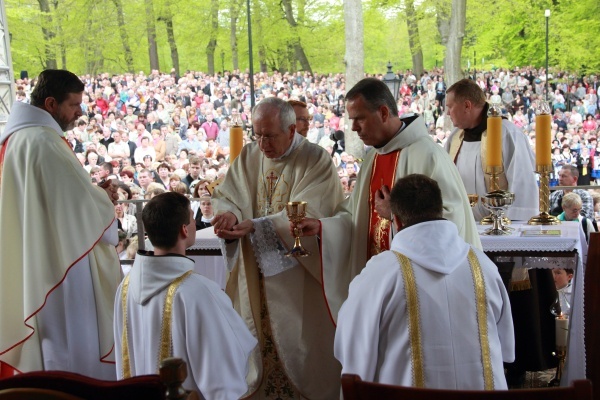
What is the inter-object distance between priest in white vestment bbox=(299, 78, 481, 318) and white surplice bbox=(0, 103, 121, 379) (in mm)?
977

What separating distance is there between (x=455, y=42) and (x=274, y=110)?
1090 cm

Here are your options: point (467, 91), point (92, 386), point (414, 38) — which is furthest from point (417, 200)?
point (414, 38)

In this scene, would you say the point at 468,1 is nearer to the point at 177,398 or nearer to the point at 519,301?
the point at 519,301

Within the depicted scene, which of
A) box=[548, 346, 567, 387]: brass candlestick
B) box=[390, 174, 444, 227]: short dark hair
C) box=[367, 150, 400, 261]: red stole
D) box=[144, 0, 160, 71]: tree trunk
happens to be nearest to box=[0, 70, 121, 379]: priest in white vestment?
box=[367, 150, 400, 261]: red stole

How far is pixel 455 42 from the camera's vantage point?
44.2ft

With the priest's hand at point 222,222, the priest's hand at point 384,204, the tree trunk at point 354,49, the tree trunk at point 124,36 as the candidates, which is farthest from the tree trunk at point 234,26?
the priest's hand at point 384,204

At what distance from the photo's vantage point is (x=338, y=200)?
137 inches

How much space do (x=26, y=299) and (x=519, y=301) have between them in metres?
2.51

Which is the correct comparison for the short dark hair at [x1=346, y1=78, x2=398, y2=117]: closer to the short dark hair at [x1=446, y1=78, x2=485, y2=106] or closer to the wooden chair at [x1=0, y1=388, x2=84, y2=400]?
the short dark hair at [x1=446, y1=78, x2=485, y2=106]

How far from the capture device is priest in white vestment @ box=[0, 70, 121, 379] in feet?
10.6

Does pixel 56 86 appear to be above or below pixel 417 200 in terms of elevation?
above

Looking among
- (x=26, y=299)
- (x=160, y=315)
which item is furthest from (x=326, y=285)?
(x=26, y=299)

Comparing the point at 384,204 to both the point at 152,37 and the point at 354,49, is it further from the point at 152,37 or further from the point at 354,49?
the point at 152,37

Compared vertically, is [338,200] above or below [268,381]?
above
